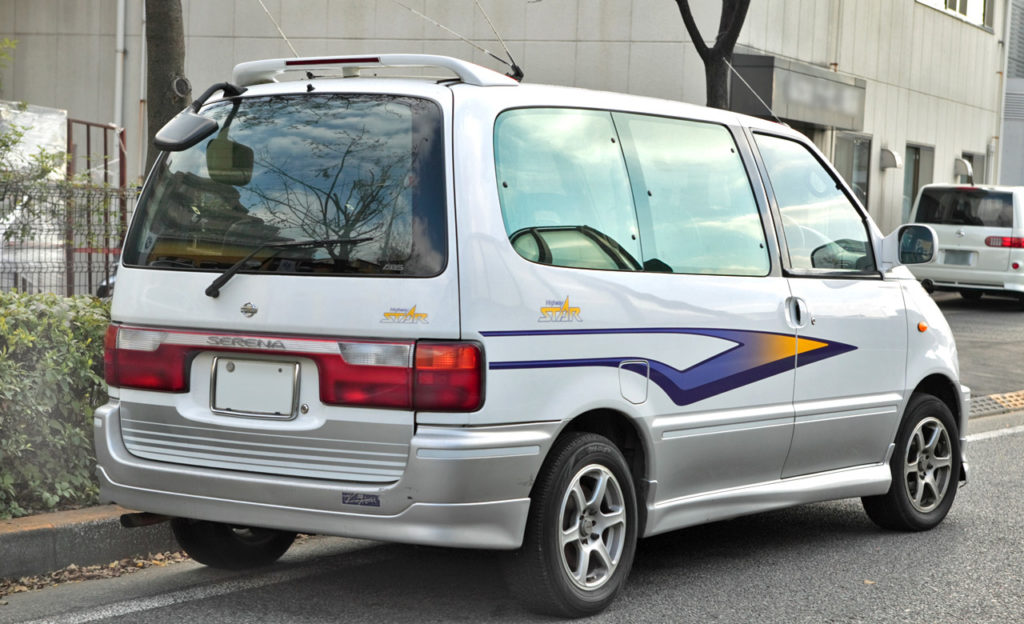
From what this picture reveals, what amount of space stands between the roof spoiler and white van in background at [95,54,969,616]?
0.01m

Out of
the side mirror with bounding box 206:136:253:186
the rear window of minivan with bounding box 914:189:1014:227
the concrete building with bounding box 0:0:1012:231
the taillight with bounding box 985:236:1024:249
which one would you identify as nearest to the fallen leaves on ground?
the side mirror with bounding box 206:136:253:186

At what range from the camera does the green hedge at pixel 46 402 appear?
18.9 ft

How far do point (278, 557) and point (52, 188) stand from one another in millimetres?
3553

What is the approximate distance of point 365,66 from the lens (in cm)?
506

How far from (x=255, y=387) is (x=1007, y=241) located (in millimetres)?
17725

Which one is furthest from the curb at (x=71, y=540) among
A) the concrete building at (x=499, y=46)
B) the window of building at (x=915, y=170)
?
the window of building at (x=915, y=170)

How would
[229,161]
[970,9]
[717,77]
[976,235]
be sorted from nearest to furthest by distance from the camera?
[229,161]
[717,77]
[976,235]
[970,9]

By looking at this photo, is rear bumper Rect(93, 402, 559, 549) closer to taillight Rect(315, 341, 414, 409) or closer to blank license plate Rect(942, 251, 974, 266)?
taillight Rect(315, 341, 414, 409)

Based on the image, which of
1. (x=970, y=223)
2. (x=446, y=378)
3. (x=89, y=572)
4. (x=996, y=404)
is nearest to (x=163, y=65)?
(x=89, y=572)

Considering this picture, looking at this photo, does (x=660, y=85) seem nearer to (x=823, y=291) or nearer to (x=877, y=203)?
(x=877, y=203)

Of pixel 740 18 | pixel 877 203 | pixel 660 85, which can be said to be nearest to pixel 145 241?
pixel 740 18

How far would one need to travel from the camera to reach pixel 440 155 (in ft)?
14.8

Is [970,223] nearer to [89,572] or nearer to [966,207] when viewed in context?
[966,207]

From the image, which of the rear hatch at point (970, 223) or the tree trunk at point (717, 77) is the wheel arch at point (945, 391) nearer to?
the tree trunk at point (717, 77)
